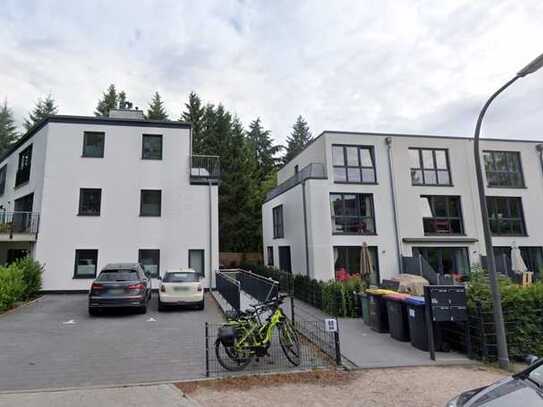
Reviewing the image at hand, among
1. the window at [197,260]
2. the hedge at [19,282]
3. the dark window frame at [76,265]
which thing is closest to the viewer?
the hedge at [19,282]

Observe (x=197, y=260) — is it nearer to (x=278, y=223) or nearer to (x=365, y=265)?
(x=278, y=223)

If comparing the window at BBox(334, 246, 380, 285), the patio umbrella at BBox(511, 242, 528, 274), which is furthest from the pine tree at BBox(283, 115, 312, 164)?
the patio umbrella at BBox(511, 242, 528, 274)

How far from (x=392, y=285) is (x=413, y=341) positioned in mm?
6117

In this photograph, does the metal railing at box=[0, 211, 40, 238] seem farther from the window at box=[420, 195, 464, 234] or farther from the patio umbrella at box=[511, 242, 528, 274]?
the patio umbrella at box=[511, 242, 528, 274]

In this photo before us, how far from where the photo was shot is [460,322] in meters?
7.08

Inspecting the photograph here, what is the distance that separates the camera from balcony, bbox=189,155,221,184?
54.3 ft

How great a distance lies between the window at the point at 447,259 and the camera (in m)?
17.3

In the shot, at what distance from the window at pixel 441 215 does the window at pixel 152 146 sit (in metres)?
14.7

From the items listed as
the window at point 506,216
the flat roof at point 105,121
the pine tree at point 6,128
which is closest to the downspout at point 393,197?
the window at point 506,216

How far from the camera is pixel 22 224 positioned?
1609 cm

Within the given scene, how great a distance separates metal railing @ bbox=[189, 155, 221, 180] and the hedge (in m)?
7.98

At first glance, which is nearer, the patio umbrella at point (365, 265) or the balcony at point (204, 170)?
the patio umbrella at point (365, 265)

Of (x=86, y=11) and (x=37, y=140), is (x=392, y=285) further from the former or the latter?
(x=37, y=140)

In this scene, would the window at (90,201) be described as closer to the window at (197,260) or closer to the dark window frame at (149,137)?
the dark window frame at (149,137)
